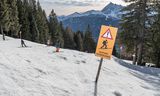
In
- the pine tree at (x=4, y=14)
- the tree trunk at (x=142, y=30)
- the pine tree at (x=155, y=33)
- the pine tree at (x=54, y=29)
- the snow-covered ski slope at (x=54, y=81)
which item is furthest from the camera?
the pine tree at (x=54, y=29)

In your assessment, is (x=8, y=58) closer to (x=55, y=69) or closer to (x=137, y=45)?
(x=55, y=69)

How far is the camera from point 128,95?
1528cm

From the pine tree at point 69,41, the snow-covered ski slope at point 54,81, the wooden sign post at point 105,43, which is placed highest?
the wooden sign post at point 105,43

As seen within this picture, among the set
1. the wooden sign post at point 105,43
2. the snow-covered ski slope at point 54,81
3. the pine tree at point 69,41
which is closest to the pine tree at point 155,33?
the snow-covered ski slope at point 54,81

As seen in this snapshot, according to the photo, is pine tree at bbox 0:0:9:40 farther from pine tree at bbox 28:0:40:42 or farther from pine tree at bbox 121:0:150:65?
pine tree at bbox 28:0:40:42

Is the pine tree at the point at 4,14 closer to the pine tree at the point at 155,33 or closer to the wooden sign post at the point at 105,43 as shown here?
the pine tree at the point at 155,33

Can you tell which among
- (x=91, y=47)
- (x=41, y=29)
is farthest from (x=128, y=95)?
(x=91, y=47)

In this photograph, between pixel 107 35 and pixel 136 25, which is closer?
pixel 107 35

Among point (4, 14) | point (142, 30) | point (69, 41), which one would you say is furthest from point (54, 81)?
point (69, 41)

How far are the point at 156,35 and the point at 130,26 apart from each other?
12.3ft

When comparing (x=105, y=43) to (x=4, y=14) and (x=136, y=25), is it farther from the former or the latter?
(x=4, y=14)

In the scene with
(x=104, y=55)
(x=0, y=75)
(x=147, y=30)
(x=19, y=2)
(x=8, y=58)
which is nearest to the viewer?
(x=104, y=55)

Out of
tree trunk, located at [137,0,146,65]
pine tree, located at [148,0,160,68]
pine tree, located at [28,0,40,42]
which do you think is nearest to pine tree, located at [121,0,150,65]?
tree trunk, located at [137,0,146,65]

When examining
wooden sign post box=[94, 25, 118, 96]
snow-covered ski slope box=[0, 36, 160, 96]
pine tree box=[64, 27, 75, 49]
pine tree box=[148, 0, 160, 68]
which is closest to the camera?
wooden sign post box=[94, 25, 118, 96]
